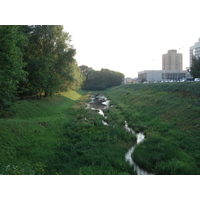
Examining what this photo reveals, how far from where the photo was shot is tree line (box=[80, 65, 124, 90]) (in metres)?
105

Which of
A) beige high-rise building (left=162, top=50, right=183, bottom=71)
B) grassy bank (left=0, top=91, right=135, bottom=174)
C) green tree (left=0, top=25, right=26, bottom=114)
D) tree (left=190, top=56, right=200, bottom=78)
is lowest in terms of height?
grassy bank (left=0, top=91, right=135, bottom=174)

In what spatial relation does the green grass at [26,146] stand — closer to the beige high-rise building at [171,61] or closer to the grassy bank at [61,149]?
the grassy bank at [61,149]

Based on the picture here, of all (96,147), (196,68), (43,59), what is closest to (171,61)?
(196,68)

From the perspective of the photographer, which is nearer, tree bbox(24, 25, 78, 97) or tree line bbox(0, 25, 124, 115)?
tree line bbox(0, 25, 124, 115)

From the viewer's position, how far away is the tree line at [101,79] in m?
105

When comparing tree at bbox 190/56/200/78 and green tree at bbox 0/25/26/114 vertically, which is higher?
tree at bbox 190/56/200/78

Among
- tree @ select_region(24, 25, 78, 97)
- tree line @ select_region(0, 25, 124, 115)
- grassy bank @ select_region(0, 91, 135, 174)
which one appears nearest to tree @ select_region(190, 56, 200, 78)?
tree line @ select_region(0, 25, 124, 115)

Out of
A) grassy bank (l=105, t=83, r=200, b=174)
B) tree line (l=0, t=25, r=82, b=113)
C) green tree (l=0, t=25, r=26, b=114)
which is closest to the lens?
grassy bank (l=105, t=83, r=200, b=174)

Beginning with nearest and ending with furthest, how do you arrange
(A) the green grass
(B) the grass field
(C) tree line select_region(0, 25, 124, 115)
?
(A) the green grass < (B) the grass field < (C) tree line select_region(0, 25, 124, 115)

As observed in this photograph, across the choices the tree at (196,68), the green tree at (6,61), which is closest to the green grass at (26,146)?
the green tree at (6,61)

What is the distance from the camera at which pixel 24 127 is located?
14.4 metres

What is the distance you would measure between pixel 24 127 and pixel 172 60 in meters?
174

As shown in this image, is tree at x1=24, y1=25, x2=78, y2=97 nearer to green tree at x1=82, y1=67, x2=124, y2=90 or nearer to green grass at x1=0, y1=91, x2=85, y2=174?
green grass at x1=0, y1=91, x2=85, y2=174

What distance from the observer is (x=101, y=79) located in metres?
109
